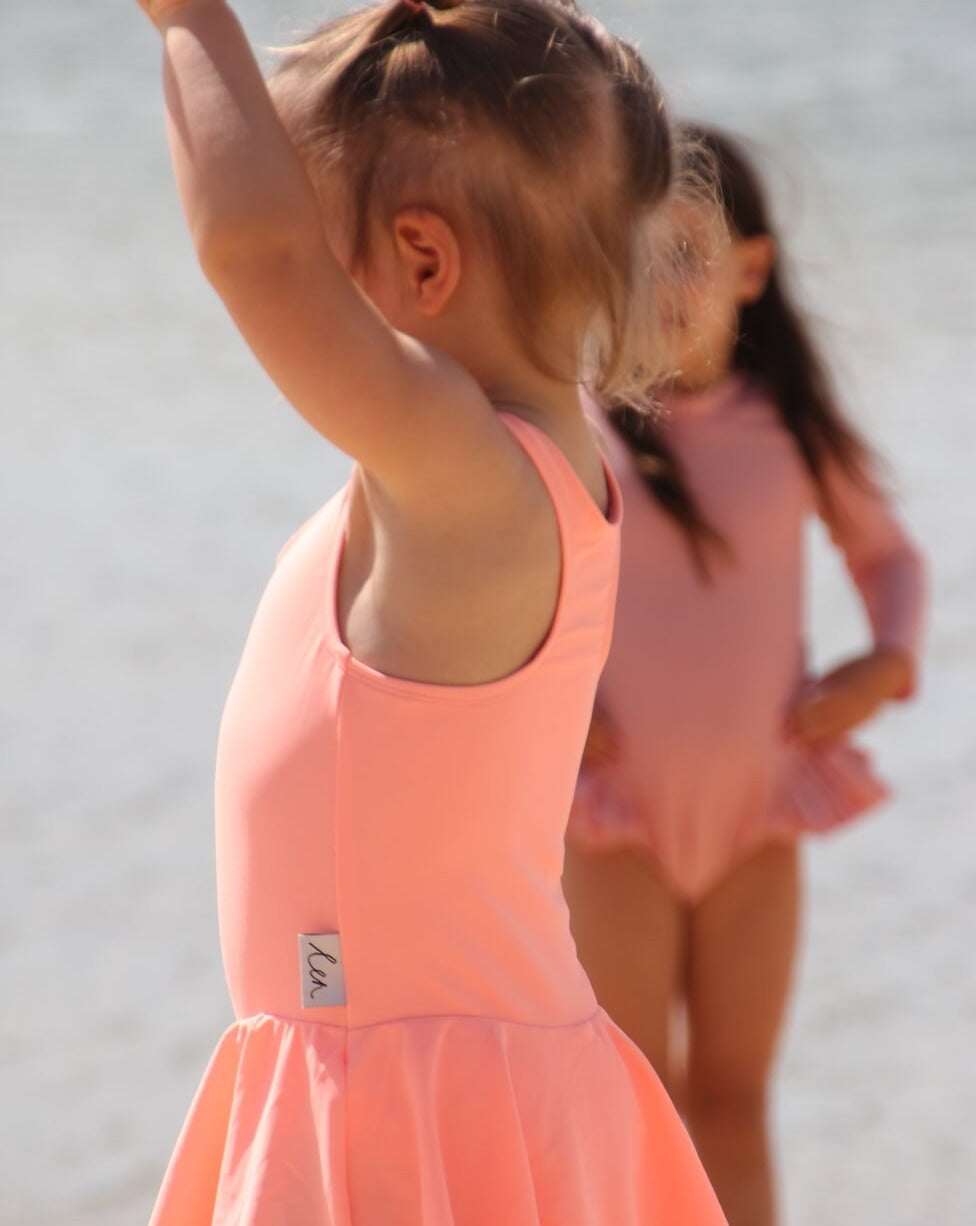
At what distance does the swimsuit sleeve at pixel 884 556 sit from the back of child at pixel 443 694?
883mm

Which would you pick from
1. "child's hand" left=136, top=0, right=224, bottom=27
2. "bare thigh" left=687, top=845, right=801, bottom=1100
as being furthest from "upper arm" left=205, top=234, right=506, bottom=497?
"bare thigh" left=687, top=845, right=801, bottom=1100

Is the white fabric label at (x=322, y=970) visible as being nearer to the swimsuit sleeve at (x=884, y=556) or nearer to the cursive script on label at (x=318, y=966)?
the cursive script on label at (x=318, y=966)

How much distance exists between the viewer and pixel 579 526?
0.99 m

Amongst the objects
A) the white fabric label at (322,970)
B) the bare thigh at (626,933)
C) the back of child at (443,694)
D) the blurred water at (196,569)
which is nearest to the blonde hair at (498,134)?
the back of child at (443,694)

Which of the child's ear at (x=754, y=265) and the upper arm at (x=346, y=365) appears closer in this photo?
the upper arm at (x=346, y=365)

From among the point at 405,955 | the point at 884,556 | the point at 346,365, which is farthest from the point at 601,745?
the point at 346,365

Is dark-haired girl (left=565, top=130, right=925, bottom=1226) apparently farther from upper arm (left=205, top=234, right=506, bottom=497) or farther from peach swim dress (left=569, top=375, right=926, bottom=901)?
upper arm (left=205, top=234, right=506, bottom=497)

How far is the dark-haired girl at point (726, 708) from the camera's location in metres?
1.79

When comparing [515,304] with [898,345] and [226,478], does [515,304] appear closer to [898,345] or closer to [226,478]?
[226,478]

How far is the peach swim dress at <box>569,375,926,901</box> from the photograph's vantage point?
1.79 m

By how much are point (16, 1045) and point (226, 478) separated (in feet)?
7.50

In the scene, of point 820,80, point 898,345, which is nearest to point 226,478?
point 898,345

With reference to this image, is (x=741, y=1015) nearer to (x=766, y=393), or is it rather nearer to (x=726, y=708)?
(x=726, y=708)

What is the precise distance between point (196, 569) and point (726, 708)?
2.54 metres
